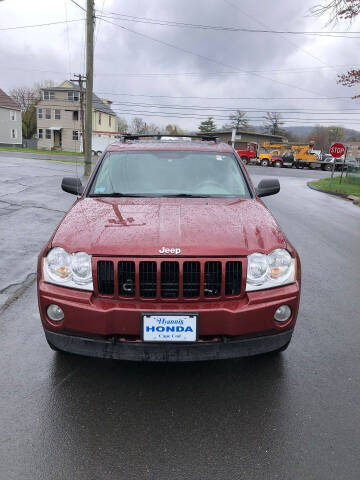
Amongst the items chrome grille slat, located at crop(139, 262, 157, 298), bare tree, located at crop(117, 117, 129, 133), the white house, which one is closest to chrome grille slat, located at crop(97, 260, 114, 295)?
chrome grille slat, located at crop(139, 262, 157, 298)

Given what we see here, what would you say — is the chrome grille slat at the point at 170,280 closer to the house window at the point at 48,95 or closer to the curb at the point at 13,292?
the curb at the point at 13,292

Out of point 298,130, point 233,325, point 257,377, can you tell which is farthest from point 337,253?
point 298,130

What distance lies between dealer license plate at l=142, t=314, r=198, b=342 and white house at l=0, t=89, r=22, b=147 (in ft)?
202

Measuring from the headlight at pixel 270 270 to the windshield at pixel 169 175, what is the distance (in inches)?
48.4

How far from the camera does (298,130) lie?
11719cm

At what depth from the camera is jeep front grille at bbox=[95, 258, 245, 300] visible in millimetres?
2570

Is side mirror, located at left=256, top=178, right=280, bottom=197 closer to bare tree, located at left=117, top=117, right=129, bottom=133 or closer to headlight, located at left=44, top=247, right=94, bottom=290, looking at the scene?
headlight, located at left=44, top=247, right=94, bottom=290

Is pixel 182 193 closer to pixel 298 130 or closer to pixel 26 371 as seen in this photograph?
pixel 26 371

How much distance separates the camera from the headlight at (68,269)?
2639 mm

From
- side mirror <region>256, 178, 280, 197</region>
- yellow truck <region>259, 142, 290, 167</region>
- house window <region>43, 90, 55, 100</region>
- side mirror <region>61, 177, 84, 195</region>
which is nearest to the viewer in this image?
side mirror <region>61, 177, 84, 195</region>

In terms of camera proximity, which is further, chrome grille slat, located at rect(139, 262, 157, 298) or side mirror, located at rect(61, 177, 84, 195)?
side mirror, located at rect(61, 177, 84, 195)

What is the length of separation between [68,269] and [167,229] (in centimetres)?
73

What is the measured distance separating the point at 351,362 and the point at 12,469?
2.61 metres

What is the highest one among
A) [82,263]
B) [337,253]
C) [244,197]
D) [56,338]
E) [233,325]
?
[244,197]
